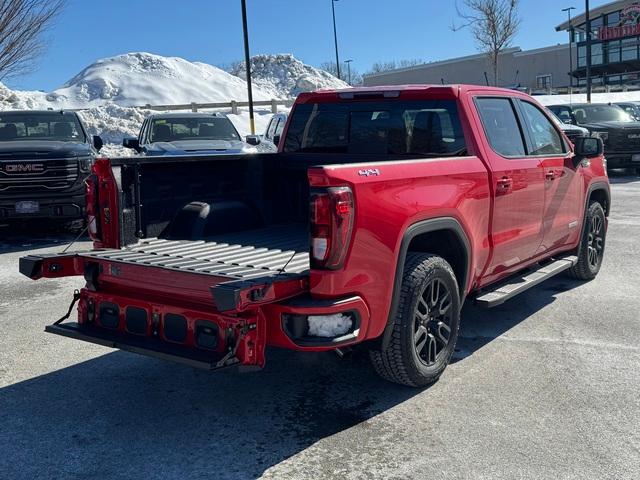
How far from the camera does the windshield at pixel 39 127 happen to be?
37.8ft

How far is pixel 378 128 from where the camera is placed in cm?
559

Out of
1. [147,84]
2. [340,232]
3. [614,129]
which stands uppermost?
[147,84]

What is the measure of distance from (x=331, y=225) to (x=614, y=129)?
1590 centimetres

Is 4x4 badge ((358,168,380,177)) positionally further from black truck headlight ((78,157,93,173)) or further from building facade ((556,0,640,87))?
building facade ((556,0,640,87))

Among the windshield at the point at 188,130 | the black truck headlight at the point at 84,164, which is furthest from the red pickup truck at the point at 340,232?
the windshield at the point at 188,130

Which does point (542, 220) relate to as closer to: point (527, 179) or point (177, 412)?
point (527, 179)

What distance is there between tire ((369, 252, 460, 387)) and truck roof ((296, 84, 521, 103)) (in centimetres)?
137

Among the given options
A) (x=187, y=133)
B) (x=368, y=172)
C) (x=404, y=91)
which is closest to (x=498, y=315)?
(x=404, y=91)

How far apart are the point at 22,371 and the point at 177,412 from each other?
4.76 feet

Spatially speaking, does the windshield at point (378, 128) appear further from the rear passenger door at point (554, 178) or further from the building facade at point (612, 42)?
the building facade at point (612, 42)

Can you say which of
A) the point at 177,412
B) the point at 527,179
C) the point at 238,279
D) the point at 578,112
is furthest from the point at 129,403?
the point at 578,112

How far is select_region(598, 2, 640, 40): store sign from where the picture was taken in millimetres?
65625

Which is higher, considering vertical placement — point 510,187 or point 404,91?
point 404,91

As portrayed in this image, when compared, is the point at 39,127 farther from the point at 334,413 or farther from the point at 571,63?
the point at 571,63
